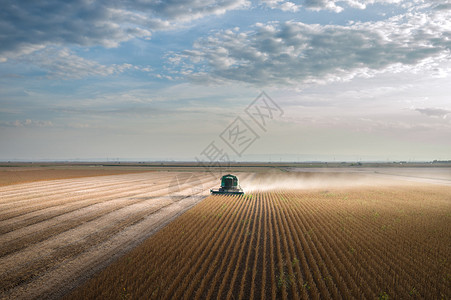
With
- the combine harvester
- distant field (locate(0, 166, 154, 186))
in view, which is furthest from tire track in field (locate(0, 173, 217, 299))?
distant field (locate(0, 166, 154, 186))

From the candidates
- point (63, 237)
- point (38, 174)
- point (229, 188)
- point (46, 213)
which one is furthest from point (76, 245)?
point (38, 174)

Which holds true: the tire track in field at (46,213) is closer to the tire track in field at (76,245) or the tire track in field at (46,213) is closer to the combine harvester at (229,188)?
the tire track in field at (76,245)

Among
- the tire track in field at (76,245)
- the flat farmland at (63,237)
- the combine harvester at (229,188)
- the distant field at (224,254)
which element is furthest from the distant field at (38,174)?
the distant field at (224,254)

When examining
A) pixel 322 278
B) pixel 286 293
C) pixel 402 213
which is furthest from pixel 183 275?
pixel 402 213

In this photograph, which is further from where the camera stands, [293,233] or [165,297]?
[293,233]

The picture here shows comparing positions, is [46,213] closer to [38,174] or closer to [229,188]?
[229,188]

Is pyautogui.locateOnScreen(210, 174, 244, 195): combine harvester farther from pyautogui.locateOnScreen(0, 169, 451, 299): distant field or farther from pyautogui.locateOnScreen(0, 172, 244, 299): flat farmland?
pyautogui.locateOnScreen(0, 169, 451, 299): distant field

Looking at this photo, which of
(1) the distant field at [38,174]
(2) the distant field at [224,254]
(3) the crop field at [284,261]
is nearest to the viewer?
(3) the crop field at [284,261]

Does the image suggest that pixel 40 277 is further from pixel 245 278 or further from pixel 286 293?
pixel 286 293
